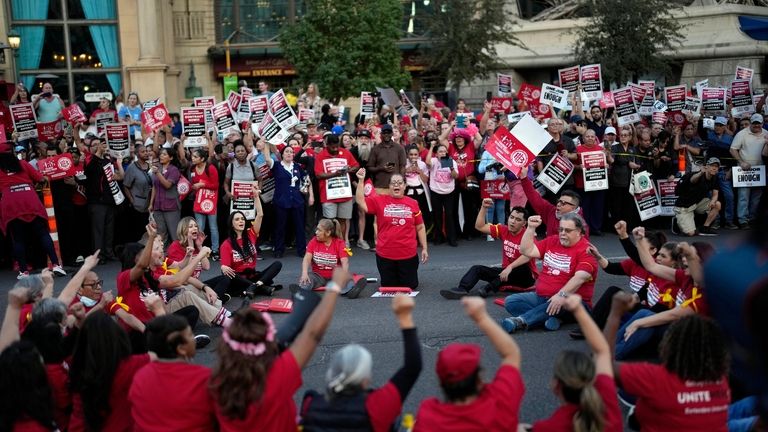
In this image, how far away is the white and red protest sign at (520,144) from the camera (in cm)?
1133

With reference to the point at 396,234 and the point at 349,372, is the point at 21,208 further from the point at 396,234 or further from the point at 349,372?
the point at 349,372

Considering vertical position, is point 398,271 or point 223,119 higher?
point 223,119

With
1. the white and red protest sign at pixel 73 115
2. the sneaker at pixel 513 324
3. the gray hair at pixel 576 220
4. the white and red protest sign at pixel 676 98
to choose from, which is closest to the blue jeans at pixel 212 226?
the white and red protest sign at pixel 73 115

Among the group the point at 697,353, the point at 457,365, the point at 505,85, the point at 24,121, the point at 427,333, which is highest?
the point at 505,85

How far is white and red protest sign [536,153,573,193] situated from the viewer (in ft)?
44.8

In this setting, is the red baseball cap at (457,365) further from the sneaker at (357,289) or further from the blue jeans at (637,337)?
the sneaker at (357,289)

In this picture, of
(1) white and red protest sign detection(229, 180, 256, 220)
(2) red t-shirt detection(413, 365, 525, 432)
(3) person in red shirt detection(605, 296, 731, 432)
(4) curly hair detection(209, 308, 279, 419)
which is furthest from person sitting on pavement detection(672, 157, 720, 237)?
(4) curly hair detection(209, 308, 279, 419)

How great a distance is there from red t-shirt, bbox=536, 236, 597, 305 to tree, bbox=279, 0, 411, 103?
752 inches

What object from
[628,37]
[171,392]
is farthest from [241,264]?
[628,37]

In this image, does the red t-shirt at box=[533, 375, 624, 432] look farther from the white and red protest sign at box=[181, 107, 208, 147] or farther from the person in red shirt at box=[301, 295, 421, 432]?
the white and red protest sign at box=[181, 107, 208, 147]

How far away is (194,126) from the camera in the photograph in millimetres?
14414

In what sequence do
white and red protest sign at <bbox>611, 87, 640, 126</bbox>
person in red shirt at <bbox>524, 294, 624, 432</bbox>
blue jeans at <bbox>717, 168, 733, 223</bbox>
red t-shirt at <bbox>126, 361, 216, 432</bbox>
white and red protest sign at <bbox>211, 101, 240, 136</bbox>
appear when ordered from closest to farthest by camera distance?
1. person in red shirt at <bbox>524, 294, 624, 432</bbox>
2. red t-shirt at <bbox>126, 361, 216, 432</bbox>
3. white and red protest sign at <bbox>211, 101, 240, 136</bbox>
4. blue jeans at <bbox>717, 168, 733, 223</bbox>
5. white and red protest sign at <bbox>611, 87, 640, 126</bbox>

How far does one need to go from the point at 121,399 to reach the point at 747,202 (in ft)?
41.4

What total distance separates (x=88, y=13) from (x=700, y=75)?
67.4 feet
